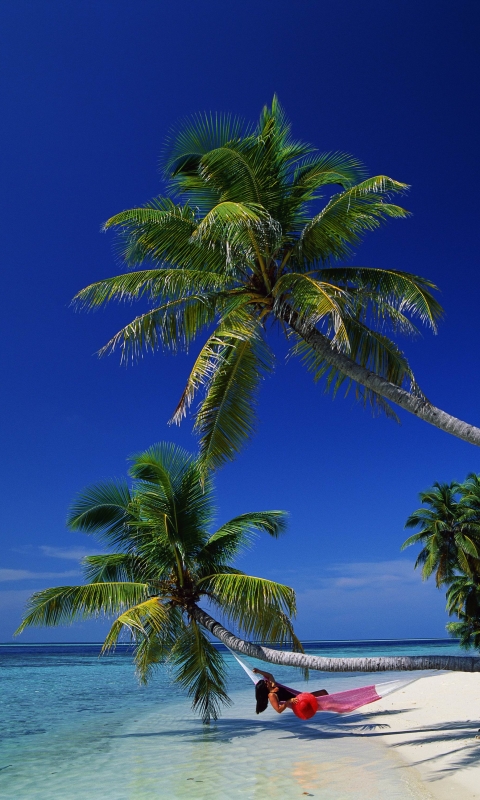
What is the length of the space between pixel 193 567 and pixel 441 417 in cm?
500

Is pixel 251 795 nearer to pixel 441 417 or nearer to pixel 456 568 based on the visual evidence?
pixel 441 417

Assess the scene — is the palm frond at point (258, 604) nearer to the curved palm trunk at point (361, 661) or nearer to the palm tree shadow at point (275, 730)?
the curved palm trunk at point (361, 661)

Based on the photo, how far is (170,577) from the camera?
28.7 feet

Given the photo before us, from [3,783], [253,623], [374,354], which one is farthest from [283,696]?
[374,354]

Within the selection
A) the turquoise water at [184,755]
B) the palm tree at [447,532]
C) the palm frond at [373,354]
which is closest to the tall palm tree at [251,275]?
the palm frond at [373,354]

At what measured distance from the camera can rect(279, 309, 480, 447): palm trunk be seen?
5.12 meters

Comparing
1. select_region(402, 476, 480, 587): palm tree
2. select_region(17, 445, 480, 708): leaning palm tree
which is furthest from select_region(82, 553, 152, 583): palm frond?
select_region(402, 476, 480, 587): palm tree

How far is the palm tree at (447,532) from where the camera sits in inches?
863

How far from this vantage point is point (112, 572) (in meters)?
9.64

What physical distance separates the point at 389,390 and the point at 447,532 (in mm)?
18893

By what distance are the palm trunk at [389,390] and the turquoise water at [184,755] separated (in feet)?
11.8

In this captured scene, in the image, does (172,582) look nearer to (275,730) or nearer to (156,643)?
(156,643)

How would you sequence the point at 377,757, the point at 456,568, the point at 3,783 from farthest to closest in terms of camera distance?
1. the point at 456,568
2. the point at 377,757
3. the point at 3,783

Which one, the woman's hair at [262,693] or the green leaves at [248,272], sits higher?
the green leaves at [248,272]
